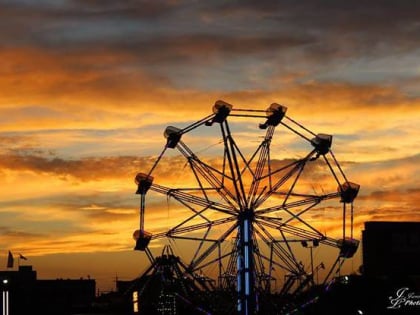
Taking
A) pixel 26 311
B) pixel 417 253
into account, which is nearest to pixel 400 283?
pixel 417 253

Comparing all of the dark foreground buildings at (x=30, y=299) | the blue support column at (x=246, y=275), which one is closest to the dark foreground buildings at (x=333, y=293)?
the dark foreground buildings at (x=30, y=299)

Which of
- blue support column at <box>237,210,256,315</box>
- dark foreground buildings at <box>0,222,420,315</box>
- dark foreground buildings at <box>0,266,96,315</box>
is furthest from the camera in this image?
dark foreground buildings at <box>0,266,96,315</box>

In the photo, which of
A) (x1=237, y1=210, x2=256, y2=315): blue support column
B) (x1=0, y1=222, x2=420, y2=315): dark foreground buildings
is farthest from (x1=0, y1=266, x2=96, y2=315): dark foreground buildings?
(x1=237, y1=210, x2=256, y2=315): blue support column

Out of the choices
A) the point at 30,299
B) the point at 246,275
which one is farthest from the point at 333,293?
the point at 30,299

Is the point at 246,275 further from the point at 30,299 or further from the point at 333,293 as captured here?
the point at 30,299

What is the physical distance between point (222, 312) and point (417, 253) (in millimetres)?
81419

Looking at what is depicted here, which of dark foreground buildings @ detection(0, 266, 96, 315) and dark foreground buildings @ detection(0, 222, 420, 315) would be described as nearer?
dark foreground buildings @ detection(0, 222, 420, 315)

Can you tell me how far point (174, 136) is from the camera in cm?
7606

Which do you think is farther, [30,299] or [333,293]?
[30,299]

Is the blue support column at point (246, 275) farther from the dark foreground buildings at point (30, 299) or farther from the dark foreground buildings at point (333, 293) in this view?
the dark foreground buildings at point (30, 299)

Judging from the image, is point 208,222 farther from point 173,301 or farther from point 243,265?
point 173,301

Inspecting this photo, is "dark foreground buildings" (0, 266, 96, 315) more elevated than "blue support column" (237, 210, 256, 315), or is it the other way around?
"dark foreground buildings" (0, 266, 96, 315)

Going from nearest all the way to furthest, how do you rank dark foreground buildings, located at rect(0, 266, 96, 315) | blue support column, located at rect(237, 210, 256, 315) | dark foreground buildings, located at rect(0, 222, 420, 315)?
blue support column, located at rect(237, 210, 256, 315)
dark foreground buildings, located at rect(0, 222, 420, 315)
dark foreground buildings, located at rect(0, 266, 96, 315)

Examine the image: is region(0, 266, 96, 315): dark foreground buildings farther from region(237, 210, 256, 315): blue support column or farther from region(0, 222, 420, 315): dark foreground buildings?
region(237, 210, 256, 315): blue support column
